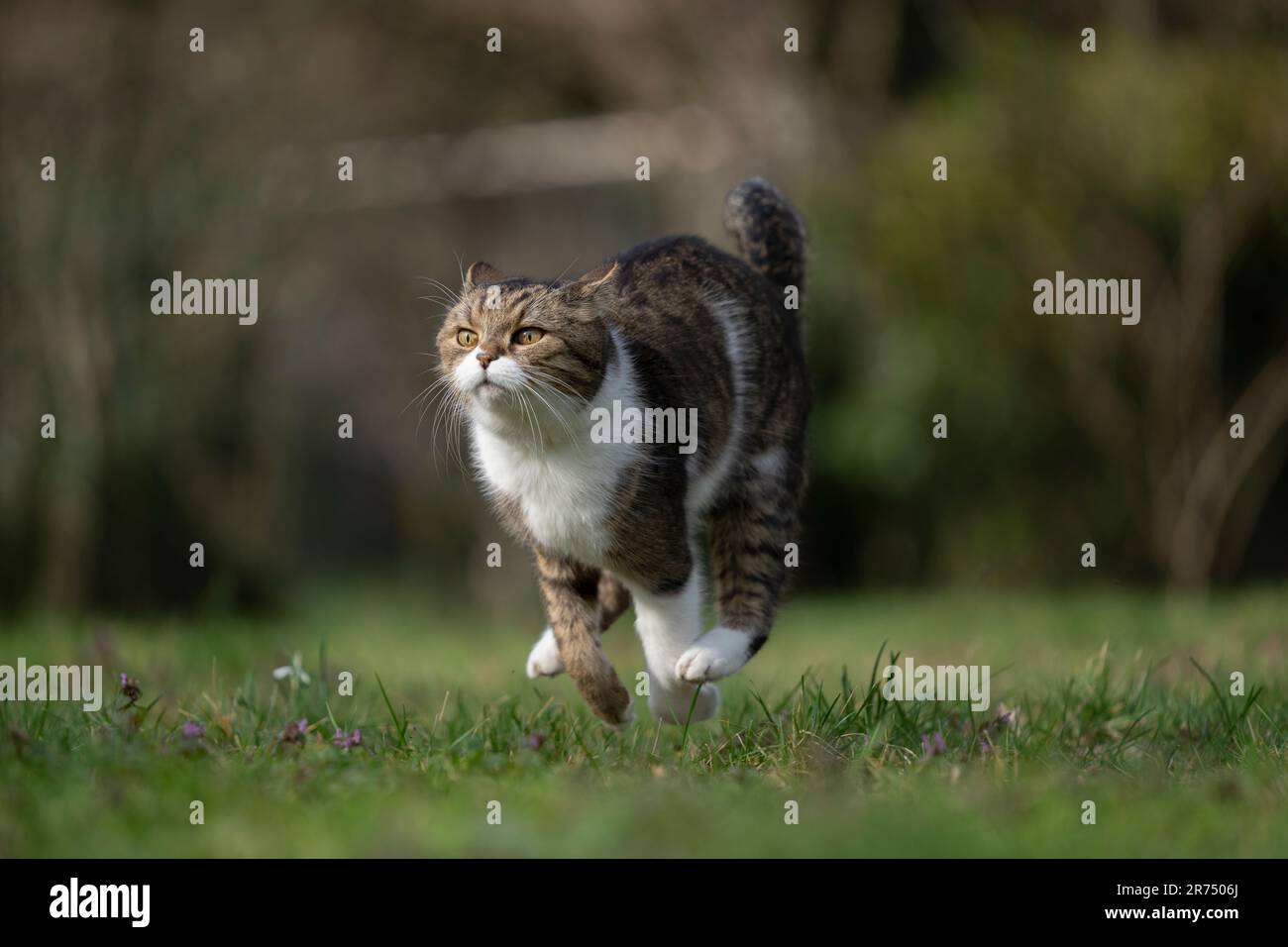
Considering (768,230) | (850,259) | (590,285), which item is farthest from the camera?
(850,259)

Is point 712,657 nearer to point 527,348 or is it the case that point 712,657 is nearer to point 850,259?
point 527,348

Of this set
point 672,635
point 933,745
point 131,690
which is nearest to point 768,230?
point 672,635

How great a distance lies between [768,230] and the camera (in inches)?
201

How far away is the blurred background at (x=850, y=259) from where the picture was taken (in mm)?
9016

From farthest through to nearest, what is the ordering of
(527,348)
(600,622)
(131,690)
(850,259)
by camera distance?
(850,259), (600,622), (527,348), (131,690)

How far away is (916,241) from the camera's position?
34.7 feet

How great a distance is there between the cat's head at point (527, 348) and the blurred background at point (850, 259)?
4.85 metres

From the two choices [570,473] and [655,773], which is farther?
[570,473]

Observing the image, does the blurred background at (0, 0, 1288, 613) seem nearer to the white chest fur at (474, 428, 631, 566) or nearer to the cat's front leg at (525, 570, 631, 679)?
the cat's front leg at (525, 570, 631, 679)

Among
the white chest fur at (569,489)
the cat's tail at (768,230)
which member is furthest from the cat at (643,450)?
the cat's tail at (768,230)

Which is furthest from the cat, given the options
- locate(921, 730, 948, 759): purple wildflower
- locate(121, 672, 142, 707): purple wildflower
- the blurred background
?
the blurred background

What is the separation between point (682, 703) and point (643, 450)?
0.81m

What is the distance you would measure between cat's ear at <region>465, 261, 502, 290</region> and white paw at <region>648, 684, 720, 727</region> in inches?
53.5

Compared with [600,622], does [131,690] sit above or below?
below
